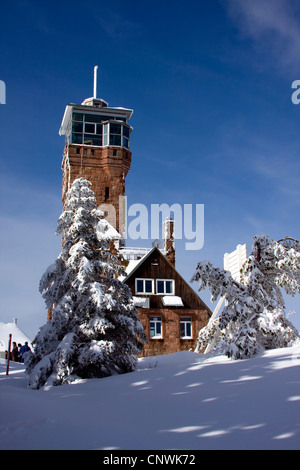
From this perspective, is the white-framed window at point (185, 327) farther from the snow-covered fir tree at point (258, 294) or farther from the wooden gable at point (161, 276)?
the snow-covered fir tree at point (258, 294)

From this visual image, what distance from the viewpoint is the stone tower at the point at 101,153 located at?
138 feet

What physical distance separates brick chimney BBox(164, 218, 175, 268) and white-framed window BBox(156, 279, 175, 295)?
11.6ft

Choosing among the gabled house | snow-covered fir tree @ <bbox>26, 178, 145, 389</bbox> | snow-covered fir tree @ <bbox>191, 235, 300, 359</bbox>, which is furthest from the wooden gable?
snow-covered fir tree @ <bbox>191, 235, 300, 359</bbox>

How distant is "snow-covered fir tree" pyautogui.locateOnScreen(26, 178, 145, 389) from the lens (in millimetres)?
15977

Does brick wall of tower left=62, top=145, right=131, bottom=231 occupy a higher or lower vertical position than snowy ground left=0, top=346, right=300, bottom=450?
higher

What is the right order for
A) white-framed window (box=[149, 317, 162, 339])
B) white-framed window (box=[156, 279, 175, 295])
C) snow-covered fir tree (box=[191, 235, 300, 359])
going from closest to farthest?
snow-covered fir tree (box=[191, 235, 300, 359]) → white-framed window (box=[149, 317, 162, 339]) → white-framed window (box=[156, 279, 175, 295])

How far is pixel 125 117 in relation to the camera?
145 feet

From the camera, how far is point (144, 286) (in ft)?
105

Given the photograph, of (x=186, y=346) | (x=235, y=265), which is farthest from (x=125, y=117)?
(x=235, y=265)

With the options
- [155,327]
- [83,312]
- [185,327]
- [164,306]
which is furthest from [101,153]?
[83,312]

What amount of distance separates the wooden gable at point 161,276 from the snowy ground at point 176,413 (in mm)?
19089

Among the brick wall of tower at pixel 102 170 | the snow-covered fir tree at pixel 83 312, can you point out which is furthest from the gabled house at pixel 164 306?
the snow-covered fir tree at pixel 83 312

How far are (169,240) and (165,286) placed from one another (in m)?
5.24

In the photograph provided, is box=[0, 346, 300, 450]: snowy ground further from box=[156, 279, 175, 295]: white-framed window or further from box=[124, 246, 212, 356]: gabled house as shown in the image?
box=[156, 279, 175, 295]: white-framed window
